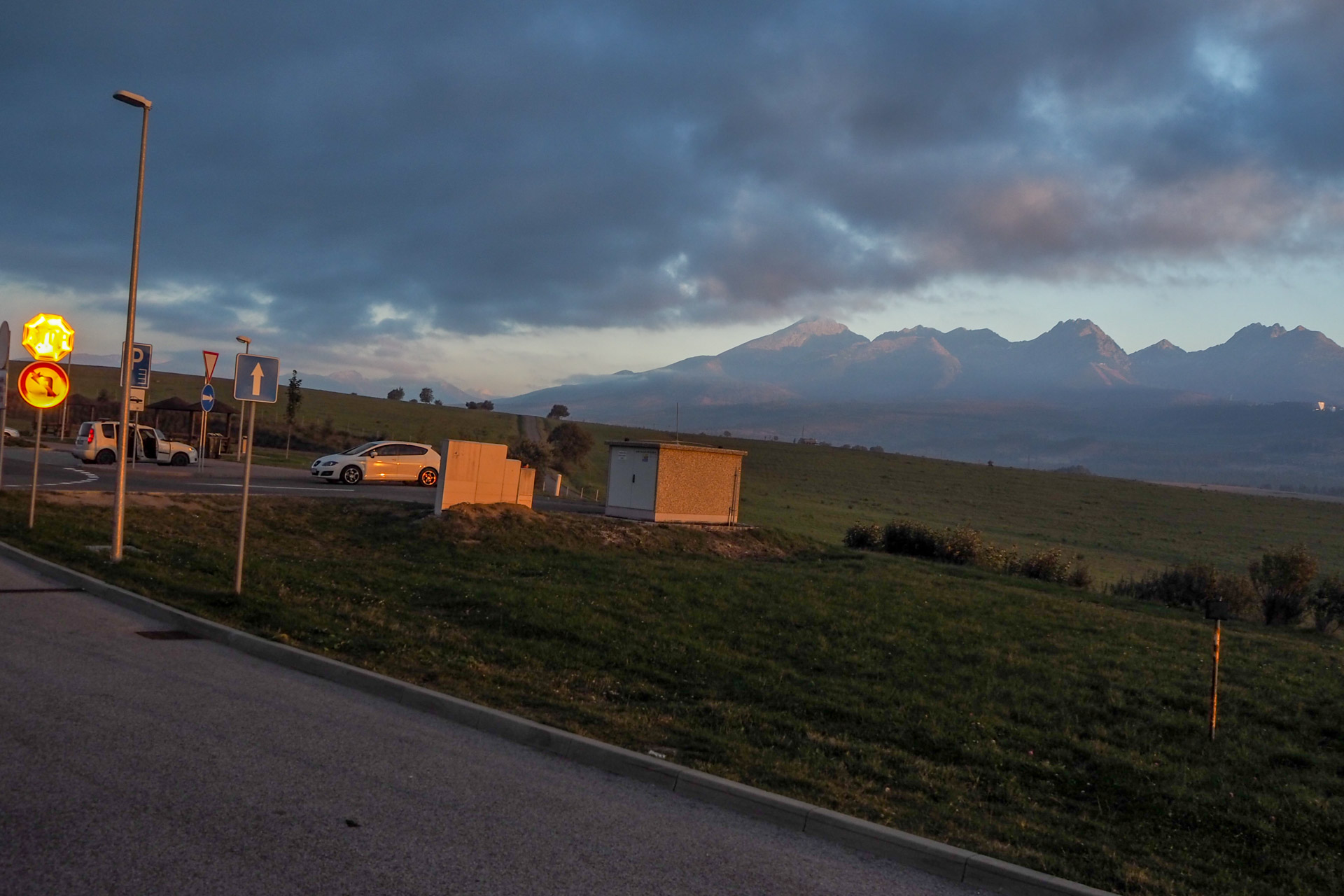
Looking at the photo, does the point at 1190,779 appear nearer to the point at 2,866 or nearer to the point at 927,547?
the point at 2,866

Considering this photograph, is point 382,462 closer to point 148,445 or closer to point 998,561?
point 148,445

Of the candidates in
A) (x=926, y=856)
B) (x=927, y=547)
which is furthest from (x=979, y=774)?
(x=927, y=547)

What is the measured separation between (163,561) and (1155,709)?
12950 millimetres

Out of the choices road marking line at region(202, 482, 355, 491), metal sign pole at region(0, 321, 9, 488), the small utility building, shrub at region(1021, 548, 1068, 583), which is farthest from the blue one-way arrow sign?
shrub at region(1021, 548, 1068, 583)

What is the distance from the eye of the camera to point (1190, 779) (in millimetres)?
7910

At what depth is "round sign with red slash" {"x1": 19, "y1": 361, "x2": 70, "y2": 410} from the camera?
1581cm

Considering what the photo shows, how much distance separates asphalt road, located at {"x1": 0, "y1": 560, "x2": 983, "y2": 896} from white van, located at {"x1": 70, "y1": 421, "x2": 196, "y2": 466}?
27740mm

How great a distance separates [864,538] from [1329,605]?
10.9 m

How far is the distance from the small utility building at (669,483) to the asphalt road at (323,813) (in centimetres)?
1591

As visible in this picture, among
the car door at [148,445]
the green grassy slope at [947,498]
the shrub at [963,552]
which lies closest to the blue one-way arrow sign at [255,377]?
the shrub at [963,552]

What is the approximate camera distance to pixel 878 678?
1075cm

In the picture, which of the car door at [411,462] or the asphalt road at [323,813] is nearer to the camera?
the asphalt road at [323,813]

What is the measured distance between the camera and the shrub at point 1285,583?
68.9 feet

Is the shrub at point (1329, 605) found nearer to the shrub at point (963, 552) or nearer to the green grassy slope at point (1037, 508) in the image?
the shrub at point (963, 552)
